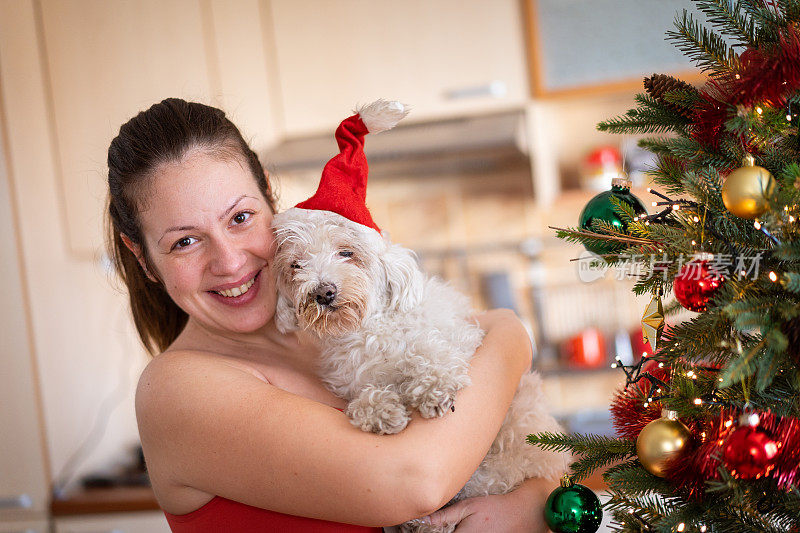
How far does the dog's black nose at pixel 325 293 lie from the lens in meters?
1.10

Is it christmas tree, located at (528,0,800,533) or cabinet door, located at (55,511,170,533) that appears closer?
christmas tree, located at (528,0,800,533)

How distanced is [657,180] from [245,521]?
0.79 m

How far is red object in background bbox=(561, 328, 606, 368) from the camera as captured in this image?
266 centimetres

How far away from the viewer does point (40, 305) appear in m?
2.43

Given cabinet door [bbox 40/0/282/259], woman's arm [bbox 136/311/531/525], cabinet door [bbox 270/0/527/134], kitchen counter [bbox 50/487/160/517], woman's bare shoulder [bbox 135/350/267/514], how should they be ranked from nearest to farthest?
woman's arm [bbox 136/311/531/525] < woman's bare shoulder [bbox 135/350/267/514] < kitchen counter [bbox 50/487/160/517] < cabinet door [bbox 270/0/527/134] < cabinet door [bbox 40/0/282/259]

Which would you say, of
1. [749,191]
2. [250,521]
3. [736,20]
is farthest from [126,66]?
[749,191]

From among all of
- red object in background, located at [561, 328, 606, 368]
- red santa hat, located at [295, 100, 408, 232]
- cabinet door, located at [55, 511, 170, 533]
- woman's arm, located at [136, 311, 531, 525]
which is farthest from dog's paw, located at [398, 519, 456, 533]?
red object in background, located at [561, 328, 606, 368]

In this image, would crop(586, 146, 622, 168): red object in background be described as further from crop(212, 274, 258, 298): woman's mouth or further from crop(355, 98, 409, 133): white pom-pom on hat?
crop(212, 274, 258, 298): woman's mouth

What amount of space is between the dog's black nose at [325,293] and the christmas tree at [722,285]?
0.42 meters

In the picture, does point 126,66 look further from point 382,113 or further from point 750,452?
point 750,452

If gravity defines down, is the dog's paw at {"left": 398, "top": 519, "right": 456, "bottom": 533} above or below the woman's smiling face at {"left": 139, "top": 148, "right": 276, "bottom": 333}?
below

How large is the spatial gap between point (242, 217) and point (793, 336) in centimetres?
84

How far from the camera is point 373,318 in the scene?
1174mm

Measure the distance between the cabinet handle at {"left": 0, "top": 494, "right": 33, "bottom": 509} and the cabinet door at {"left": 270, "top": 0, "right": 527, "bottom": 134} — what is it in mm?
1682
